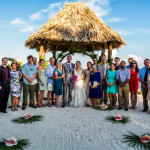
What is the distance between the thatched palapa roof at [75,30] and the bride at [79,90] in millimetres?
2967

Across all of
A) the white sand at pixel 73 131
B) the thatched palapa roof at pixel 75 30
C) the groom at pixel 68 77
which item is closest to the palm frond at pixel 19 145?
the white sand at pixel 73 131

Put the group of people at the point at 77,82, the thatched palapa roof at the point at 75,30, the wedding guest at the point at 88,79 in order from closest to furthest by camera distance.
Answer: the group of people at the point at 77,82, the wedding guest at the point at 88,79, the thatched palapa roof at the point at 75,30

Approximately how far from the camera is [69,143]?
3.04 m

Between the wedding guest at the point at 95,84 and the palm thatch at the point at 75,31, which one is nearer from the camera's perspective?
the wedding guest at the point at 95,84

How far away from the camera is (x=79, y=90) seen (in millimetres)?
6359

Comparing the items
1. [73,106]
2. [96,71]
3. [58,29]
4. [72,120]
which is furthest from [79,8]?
[72,120]

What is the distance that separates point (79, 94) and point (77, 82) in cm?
48

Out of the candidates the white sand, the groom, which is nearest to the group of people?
the groom

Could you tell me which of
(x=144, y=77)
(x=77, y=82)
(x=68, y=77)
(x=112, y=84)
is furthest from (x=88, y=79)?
(x=144, y=77)

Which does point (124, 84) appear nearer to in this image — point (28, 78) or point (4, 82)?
point (28, 78)

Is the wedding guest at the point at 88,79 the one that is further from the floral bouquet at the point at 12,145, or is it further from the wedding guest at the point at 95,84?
the floral bouquet at the point at 12,145

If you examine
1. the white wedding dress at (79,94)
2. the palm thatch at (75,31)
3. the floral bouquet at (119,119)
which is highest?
the palm thatch at (75,31)

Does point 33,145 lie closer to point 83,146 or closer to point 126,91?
point 83,146

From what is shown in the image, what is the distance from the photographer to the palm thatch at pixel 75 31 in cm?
877
